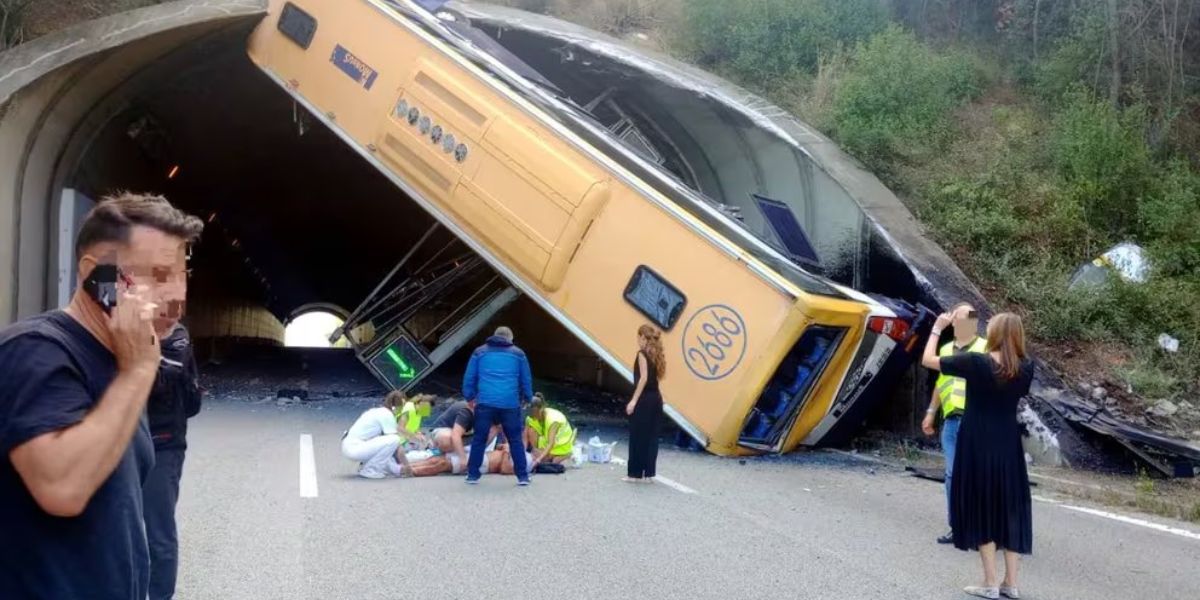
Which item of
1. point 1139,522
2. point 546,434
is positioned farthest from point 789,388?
point 1139,522

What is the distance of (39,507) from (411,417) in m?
8.39

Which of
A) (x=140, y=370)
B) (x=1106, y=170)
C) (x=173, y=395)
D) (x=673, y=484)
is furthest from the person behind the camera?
(x=1106, y=170)

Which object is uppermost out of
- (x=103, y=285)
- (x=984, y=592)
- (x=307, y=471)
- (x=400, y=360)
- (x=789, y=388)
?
(x=103, y=285)

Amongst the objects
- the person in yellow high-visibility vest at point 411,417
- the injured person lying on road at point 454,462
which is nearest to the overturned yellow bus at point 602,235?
the injured person lying on road at point 454,462

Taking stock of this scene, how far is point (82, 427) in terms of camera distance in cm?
218

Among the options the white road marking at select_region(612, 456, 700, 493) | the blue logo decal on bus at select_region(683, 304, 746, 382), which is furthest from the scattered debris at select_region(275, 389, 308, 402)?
the white road marking at select_region(612, 456, 700, 493)

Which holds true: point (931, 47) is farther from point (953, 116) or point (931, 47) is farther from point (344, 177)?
point (344, 177)

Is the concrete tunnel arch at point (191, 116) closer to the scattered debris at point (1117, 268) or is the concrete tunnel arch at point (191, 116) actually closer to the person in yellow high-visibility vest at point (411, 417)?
the scattered debris at point (1117, 268)

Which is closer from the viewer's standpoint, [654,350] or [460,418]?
[460,418]

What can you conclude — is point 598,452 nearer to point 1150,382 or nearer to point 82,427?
point 1150,382

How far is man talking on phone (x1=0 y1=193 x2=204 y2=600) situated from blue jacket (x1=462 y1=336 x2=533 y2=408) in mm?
6974

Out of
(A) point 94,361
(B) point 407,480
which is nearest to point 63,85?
(B) point 407,480

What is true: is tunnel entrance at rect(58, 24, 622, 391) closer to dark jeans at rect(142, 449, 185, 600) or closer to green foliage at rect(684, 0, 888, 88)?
green foliage at rect(684, 0, 888, 88)

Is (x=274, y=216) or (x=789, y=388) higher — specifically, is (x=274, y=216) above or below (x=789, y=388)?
below
